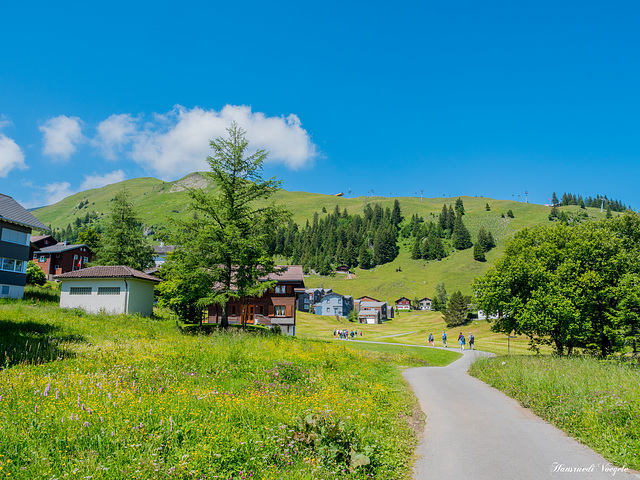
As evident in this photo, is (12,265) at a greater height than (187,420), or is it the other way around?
(12,265)

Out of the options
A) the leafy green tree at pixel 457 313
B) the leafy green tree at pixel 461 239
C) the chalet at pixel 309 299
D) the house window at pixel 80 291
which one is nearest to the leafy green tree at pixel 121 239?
the house window at pixel 80 291

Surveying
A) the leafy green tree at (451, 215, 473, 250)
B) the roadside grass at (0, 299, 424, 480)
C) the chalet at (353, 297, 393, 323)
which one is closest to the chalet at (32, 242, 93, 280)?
the roadside grass at (0, 299, 424, 480)

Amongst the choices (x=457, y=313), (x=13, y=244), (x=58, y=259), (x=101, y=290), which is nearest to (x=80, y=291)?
(x=101, y=290)

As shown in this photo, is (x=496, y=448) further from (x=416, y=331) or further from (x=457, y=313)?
(x=457, y=313)

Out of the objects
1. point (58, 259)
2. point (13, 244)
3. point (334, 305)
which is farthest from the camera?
point (334, 305)

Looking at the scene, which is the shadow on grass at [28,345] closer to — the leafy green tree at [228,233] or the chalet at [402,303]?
the leafy green tree at [228,233]

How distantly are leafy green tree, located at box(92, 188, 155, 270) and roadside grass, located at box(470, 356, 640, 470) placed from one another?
4438cm

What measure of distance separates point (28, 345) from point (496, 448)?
48.6ft

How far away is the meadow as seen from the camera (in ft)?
18.3

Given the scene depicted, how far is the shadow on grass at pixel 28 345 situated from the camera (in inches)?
445

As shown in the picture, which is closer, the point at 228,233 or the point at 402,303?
the point at 228,233

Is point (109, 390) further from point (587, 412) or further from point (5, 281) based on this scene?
point (5, 281)

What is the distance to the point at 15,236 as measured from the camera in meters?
34.3

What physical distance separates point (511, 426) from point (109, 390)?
382 inches
